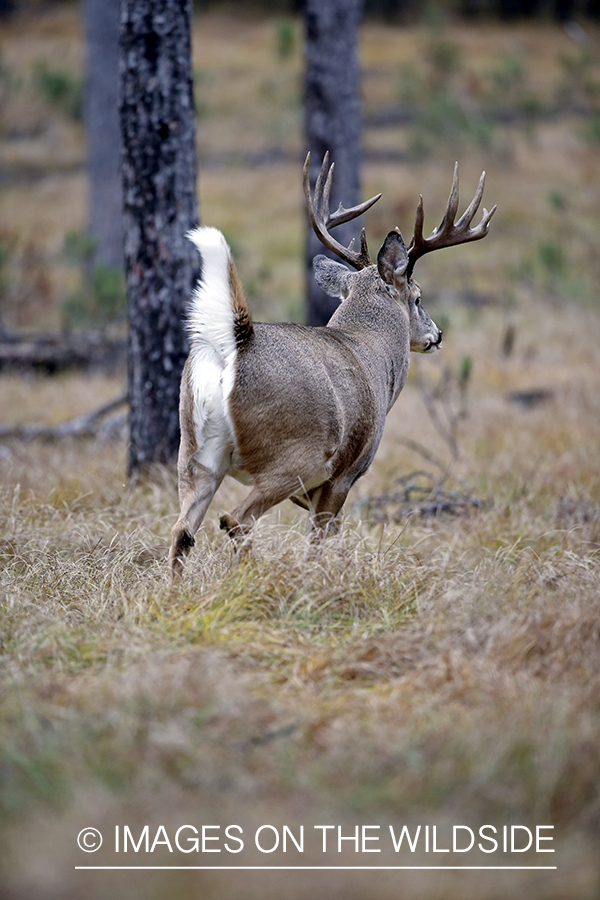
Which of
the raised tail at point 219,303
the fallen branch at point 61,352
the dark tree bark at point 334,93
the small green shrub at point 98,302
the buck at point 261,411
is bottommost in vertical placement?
the buck at point 261,411

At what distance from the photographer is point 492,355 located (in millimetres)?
9477

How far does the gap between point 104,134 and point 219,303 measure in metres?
10.3

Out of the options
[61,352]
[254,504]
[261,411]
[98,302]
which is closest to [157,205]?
[261,411]

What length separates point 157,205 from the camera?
461 centimetres

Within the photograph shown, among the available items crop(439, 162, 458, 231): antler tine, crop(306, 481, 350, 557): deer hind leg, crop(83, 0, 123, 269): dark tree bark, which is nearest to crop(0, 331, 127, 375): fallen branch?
crop(83, 0, 123, 269): dark tree bark

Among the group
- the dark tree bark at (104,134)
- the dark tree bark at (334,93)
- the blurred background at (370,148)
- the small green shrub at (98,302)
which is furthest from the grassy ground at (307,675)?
the dark tree bark at (104,134)

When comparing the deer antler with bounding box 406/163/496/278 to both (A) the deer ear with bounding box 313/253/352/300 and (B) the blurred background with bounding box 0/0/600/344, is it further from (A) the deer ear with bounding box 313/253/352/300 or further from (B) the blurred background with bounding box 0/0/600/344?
(B) the blurred background with bounding box 0/0/600/344

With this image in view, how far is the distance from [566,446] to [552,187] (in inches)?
603

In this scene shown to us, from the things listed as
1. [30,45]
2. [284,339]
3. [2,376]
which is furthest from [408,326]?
[30,45]

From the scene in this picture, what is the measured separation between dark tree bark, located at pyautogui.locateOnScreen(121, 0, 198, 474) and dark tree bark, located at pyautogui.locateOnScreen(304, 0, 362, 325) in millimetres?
2323

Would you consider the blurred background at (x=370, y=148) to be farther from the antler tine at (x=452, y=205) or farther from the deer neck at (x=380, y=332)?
the antler tine at (x=452, y=205)

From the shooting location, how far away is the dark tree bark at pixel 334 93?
6879mm

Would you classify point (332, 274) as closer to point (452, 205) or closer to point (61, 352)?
point (452, 205)

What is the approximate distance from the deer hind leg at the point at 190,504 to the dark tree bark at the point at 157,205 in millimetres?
1369
